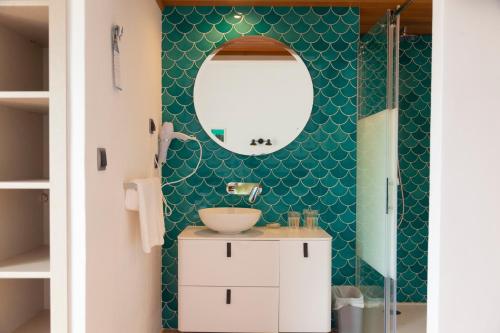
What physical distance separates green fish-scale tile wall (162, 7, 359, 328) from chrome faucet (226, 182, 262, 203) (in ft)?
0.20

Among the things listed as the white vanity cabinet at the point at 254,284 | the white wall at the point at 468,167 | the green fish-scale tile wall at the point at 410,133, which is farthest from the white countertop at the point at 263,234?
the white wall at the point at 468,167

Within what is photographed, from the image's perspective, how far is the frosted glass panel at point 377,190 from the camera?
2598 mm

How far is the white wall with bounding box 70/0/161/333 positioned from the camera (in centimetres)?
180

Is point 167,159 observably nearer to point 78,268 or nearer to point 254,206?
point 254,206

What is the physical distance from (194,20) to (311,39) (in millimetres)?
860

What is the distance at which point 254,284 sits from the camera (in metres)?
2.96

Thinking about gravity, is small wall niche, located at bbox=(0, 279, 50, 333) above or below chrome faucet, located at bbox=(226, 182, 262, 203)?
below

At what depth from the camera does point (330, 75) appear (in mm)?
3404

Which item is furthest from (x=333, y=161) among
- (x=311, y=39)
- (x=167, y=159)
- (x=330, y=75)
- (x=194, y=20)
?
(x=194, y=20)

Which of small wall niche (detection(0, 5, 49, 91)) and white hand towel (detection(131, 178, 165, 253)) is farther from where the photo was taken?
white hand towel (detection(131, 178, 165, 253))

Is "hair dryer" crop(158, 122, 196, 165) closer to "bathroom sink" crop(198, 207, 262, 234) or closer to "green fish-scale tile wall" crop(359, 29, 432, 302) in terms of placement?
"bathroom sink" crop(198, 207, 262, 234)

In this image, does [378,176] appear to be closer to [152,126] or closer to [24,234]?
[152,126]

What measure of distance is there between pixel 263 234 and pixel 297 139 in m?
0.77

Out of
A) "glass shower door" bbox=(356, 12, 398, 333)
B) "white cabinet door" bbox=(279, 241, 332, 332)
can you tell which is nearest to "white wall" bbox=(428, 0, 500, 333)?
"glass shower door" bbox=(356, 12, 398, 333)
